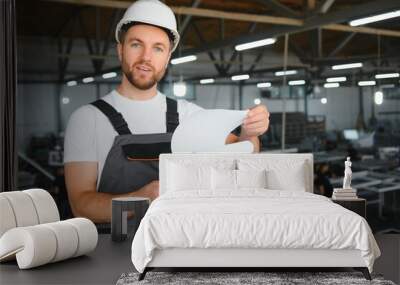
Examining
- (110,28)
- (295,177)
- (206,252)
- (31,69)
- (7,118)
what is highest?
(110,28)

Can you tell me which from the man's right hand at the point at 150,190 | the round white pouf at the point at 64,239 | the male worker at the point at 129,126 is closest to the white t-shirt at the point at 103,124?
the male worker at the point at 129,126

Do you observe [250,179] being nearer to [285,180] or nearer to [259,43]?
[285,180]

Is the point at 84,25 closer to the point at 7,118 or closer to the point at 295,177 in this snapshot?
the point at 7,118

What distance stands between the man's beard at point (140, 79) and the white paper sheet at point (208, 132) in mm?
565

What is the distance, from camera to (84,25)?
659 centimetres

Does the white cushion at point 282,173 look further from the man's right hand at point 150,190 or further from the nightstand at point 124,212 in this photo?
the nightstand at point 124,212

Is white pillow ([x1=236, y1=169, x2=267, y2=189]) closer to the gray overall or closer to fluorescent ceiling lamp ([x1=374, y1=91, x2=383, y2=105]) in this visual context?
the gray overall

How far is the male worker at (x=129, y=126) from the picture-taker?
6602 millimetres

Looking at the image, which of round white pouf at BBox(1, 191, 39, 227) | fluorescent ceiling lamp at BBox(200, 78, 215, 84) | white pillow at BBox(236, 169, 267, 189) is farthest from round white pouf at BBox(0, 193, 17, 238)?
fluorescent ceiling lamp at BBox(200, 78, 215, 84)

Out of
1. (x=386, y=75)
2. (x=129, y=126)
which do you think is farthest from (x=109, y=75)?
(x=386, y=75)

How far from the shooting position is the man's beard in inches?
263

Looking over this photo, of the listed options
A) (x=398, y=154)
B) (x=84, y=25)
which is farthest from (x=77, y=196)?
(x=398, y=154)

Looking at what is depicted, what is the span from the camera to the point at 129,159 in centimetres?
660

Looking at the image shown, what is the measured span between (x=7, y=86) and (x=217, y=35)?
2.39 meters
